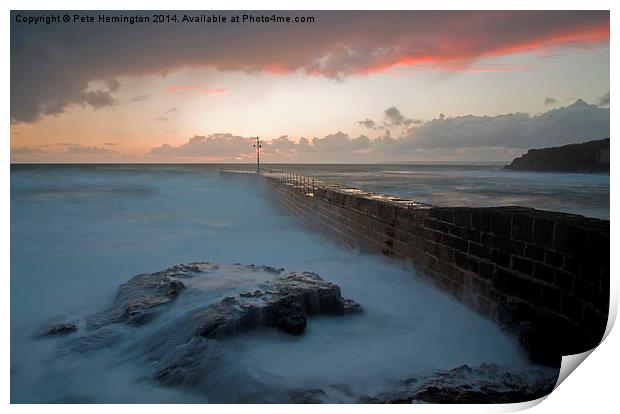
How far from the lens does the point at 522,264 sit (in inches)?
147

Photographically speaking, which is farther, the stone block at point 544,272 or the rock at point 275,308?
the rock at point 275,308

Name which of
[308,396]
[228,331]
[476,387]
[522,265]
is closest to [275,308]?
[228,331]

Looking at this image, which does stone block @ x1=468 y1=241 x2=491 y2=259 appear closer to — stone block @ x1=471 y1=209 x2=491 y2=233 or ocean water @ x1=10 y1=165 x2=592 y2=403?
stone block @ x1=471 y1=209 x2=491 y2=233

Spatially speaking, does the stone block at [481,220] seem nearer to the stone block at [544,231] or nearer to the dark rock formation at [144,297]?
the stone block at [544,231]

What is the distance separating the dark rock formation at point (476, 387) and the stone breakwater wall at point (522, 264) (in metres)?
0.29

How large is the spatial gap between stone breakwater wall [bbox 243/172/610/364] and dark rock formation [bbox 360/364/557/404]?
0.29 metres

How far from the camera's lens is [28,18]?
4.27m

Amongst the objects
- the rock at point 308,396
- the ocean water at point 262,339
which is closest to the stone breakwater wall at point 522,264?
the ocean water at point 262,339

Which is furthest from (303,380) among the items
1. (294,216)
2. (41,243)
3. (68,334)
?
(294,216)

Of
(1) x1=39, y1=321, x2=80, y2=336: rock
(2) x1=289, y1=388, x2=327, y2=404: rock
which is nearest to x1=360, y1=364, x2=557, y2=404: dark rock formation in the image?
(2) x1=289, y1=388, x2=327, y2=404: rock

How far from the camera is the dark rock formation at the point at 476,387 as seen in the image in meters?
3.01

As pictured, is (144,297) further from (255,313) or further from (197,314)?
(255,313)

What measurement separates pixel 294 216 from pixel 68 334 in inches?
345

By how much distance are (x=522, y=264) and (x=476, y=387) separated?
115 centimetres
